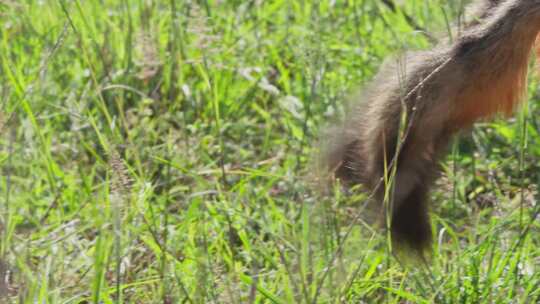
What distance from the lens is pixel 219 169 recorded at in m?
3.18

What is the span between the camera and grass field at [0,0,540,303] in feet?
7.59

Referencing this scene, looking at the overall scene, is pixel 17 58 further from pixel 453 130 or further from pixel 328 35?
pixel 453 130

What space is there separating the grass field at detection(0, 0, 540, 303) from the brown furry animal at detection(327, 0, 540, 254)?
0.10 m

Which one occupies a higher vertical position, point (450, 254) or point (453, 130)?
point (453, 130)

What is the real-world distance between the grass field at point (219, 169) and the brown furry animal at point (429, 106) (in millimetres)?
99

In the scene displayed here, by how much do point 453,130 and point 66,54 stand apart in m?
1.72

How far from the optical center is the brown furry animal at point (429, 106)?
2359 millimetres

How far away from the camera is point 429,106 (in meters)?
2.41

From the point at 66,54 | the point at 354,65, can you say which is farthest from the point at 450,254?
the point at 66,54

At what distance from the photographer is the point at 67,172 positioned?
3258 mm

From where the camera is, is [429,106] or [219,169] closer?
[429,106]

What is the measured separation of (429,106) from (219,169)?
0.93 meters

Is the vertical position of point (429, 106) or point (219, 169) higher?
point (429, 106)

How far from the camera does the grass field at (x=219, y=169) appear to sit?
2314 millimetres
